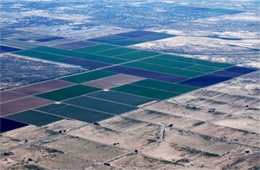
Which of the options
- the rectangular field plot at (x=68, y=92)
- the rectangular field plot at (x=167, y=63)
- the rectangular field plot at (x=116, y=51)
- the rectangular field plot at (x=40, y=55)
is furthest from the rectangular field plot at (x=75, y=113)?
the rectangular field plot at (x=116, y=51)

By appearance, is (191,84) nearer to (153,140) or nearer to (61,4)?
(153,140)

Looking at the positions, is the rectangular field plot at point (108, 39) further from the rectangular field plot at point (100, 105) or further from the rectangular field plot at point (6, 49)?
the rectangular field plot at point (100, 105)

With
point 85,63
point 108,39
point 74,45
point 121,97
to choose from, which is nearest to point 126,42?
point 108,39

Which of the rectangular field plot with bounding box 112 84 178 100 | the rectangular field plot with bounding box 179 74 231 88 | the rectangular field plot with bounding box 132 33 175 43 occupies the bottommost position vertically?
the rectangular field plot with bounding box 112 84 178 100

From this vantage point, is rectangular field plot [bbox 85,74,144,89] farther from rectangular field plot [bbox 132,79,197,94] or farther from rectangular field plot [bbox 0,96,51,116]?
rectangular field plot [bbox 0,96,51,116]

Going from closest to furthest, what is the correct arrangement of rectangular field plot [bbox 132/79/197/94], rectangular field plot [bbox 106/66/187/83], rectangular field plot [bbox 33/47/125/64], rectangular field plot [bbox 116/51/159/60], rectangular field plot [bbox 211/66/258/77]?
rectangular field plot [bbox 132/79/197/94] → rectangular field plot [bbox 106/66/187/83] → rectangular field plot [bbox 211/66/258/77] → rectangular field plot [bbox 33/47/125/64] → rectangular field plot [bbox 116/51/159/60]

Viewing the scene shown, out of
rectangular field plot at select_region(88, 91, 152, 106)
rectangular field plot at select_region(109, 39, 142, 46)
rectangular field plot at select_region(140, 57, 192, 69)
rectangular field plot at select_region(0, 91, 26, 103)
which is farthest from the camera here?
rectangular field plot at select_region(109, 39, 142, 46)

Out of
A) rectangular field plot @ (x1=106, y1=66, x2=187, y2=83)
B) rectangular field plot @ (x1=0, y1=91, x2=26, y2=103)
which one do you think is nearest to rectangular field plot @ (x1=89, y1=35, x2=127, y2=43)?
rectangular field plot @ (x1=106, y1=66, x2=187, y2=83)

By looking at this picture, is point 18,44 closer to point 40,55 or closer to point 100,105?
point 40,55
